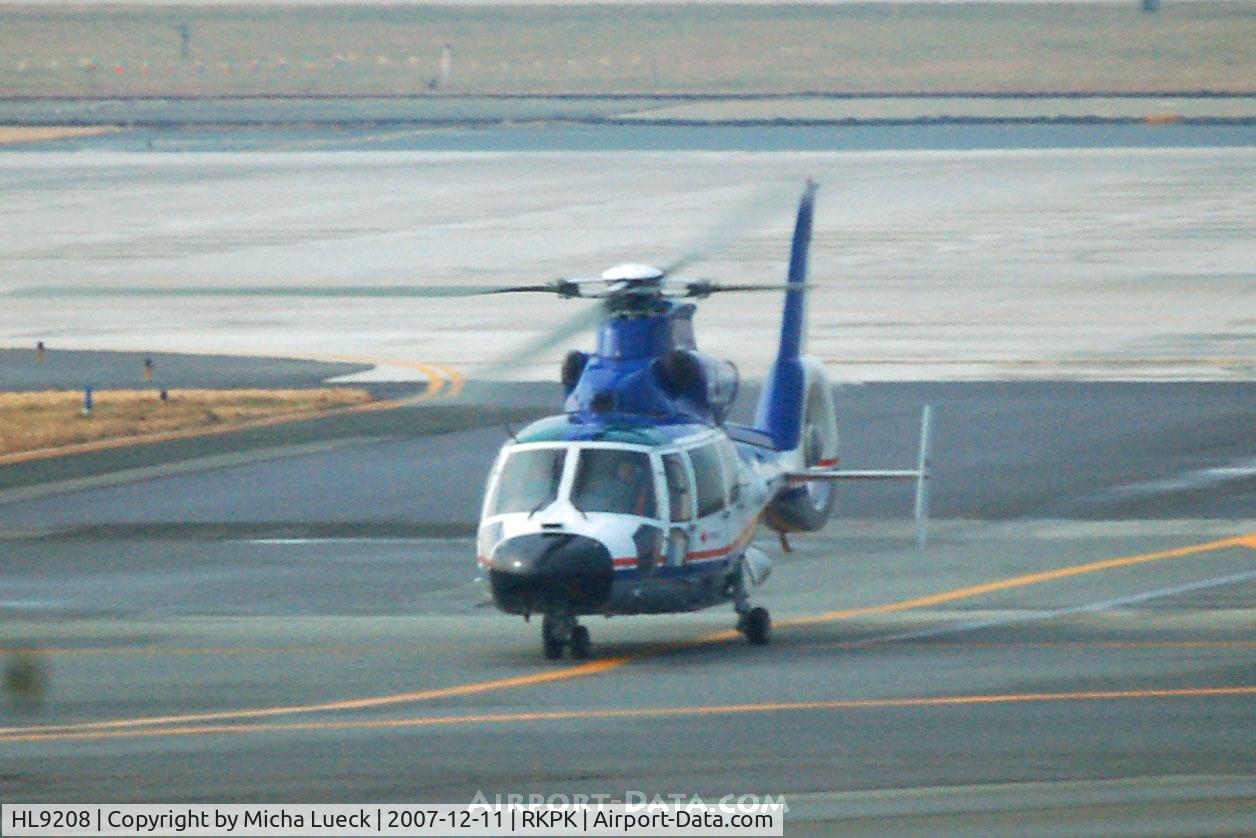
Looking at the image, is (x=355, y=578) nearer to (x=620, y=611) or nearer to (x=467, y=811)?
(x=620, y=611)

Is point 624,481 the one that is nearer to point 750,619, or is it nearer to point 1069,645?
point 750,619

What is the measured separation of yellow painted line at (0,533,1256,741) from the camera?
1972 cm

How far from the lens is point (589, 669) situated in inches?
885

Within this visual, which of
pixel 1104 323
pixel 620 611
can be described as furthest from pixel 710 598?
pixel 1104 323

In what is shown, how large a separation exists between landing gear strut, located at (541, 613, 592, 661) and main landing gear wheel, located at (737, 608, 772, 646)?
1.74 metres

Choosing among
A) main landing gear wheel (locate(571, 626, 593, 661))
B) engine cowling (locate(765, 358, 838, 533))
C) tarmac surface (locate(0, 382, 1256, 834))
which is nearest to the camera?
tarmac surface (locate(0, 382, 1256, 834))

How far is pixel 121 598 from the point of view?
27578mm

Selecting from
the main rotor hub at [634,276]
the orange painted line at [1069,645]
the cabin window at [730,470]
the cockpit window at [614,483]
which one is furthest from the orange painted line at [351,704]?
the main rotor hub at [634,276]

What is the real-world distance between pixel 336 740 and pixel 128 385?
27.9m

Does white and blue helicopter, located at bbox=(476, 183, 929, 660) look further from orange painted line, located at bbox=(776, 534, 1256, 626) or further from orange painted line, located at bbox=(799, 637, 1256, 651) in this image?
orange painted line, located at bbox=(776, 534, 1256, 626)

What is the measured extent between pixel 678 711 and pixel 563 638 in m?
3.24

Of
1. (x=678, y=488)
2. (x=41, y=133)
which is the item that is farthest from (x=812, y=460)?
(x=41, y=133)

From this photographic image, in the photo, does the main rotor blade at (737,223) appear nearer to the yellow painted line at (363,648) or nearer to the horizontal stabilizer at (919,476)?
the horizontal stabilizer at (919,476)

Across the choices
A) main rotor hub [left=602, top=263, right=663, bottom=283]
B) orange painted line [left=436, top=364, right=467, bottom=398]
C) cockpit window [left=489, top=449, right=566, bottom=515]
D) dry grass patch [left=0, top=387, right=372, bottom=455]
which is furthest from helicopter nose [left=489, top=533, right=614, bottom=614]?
orange painted line [left=436, top=364, right=467, bottom=398]
